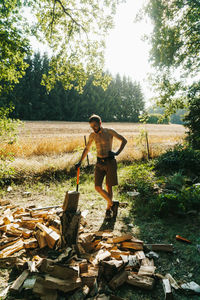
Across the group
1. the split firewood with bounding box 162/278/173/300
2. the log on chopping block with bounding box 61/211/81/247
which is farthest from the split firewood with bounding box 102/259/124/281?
the log on chopping block with bounding box 61/211/81/247

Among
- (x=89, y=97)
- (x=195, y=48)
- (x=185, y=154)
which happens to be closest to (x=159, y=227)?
(x=185, y=154)

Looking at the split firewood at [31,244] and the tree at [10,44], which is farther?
the tree at [10,44]

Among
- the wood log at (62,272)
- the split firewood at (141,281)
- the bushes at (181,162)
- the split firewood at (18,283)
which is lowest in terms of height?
the split firewood at (141,281)

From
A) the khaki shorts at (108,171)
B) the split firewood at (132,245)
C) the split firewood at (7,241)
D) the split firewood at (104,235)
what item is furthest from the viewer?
the khaki shorts at (108,171)

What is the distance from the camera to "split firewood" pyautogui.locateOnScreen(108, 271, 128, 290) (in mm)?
2057

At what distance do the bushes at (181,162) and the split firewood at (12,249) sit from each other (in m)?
5.95

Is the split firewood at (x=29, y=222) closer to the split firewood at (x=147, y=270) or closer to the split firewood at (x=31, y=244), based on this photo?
the split firewood at (x=31, y=244)

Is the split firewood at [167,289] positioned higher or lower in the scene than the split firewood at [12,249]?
higher

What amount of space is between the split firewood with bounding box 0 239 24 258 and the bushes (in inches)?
234

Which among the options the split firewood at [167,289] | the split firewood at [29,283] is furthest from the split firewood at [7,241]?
the split firewood at [167,289]

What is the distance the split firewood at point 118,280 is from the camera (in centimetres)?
206

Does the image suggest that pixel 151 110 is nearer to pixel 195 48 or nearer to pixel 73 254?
pixel 195 48

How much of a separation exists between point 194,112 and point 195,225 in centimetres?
700

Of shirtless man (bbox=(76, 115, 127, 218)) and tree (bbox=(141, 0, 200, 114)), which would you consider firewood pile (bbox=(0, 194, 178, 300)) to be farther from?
tree (bbox=(141, 0, 200, 114))
